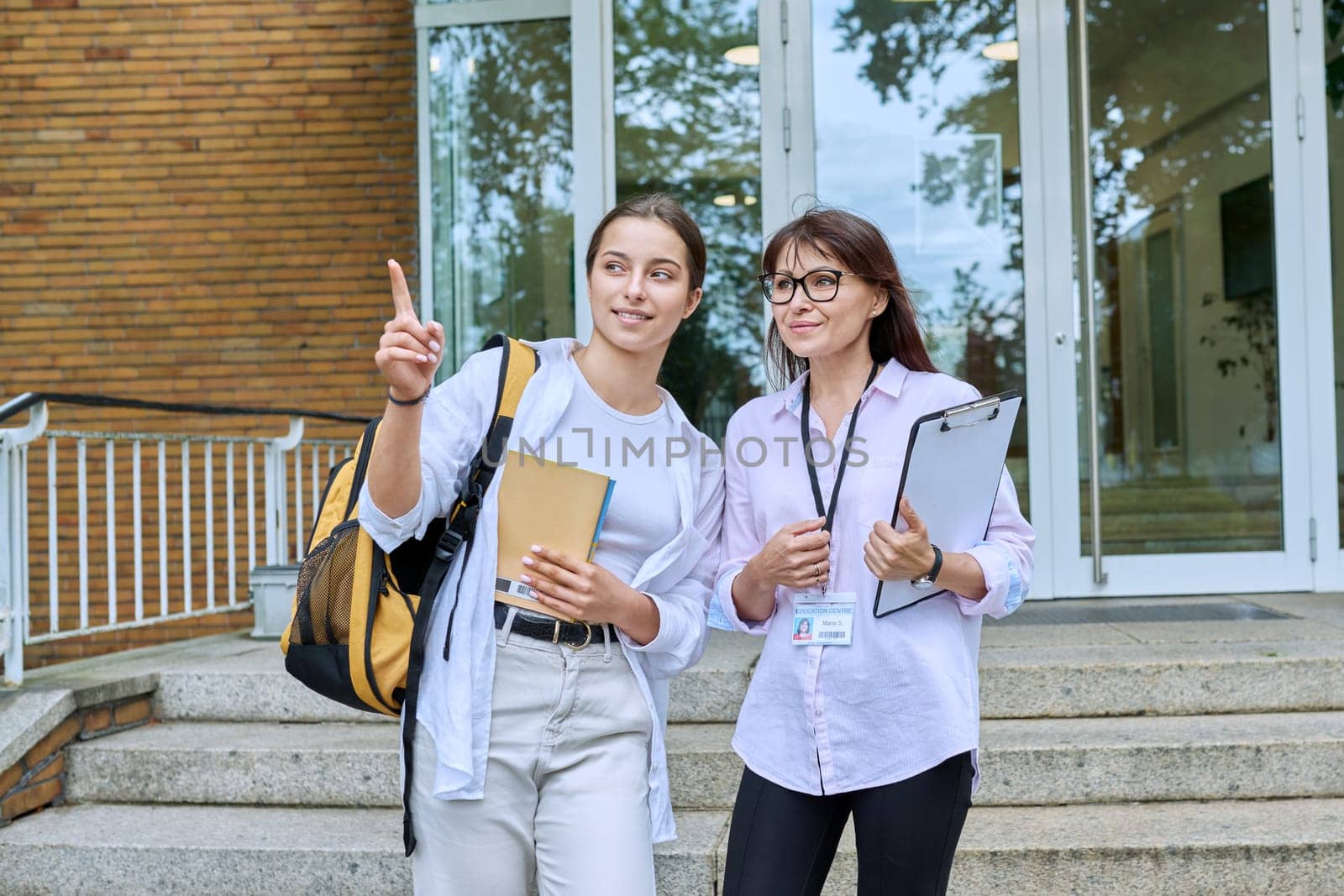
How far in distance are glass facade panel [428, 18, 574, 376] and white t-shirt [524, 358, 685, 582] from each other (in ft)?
11.8

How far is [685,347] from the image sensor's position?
5.38 m

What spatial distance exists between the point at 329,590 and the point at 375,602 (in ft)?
0.27

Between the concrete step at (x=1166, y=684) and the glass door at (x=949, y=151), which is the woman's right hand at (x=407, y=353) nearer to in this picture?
the concrete step at (x=1166, y=684)

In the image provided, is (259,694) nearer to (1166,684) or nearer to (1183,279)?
(1166,684)

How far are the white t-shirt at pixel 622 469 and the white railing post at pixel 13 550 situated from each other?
257 centimetres

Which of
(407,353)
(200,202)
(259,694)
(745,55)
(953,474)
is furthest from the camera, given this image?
(200,202)

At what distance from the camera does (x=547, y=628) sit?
1.79m

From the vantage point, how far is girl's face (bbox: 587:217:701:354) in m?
1.87

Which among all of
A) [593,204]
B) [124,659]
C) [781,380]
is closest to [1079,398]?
[593,204]

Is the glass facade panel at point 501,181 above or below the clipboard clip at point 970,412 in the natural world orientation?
above

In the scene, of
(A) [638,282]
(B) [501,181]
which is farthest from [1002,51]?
(A) [638,282]

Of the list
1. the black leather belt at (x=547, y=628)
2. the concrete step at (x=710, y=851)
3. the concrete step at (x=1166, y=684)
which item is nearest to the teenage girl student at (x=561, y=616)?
the black leather belt at (x=547, y=628)

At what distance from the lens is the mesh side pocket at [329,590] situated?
177cm

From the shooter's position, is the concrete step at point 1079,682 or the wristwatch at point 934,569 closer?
the wristwatch at point 934,569
